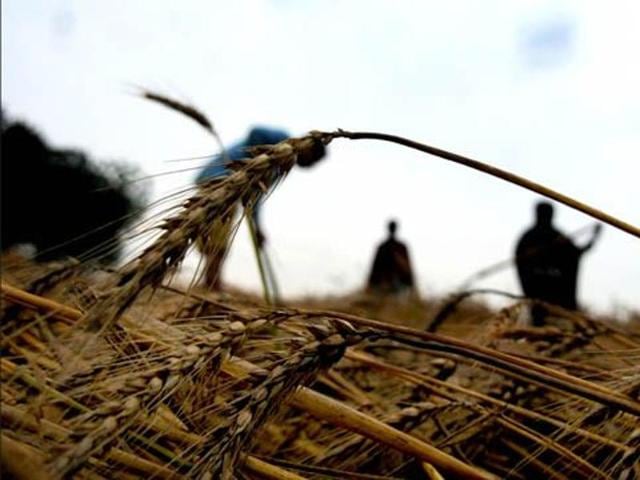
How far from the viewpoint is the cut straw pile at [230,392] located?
31.1 inches

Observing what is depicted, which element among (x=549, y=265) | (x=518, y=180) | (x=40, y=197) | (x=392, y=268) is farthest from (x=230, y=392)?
(x=40, y=197)

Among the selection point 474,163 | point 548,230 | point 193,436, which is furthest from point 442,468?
point 548,230

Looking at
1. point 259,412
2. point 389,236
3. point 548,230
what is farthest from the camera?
point 389,236

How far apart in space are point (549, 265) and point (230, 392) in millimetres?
5920

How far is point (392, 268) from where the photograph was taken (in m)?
10.7

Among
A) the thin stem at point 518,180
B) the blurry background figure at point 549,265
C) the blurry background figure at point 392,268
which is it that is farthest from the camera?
the blurry background figure at point 392,268

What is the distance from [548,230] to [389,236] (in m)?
3.48

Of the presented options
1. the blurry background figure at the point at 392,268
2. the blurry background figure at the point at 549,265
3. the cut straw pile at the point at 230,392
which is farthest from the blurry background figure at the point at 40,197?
the cut straw pile at the point at 230,392

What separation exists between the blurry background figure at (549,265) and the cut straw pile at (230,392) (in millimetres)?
3885

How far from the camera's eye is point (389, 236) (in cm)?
1095

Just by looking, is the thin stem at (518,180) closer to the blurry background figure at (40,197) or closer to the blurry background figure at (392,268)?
the blurry background figure at (392,268)

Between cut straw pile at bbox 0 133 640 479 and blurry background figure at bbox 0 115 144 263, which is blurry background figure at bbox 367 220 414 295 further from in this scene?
cut straw pile at bbox 0 133 640 479

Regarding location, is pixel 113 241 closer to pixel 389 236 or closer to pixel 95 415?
pixel 95 415

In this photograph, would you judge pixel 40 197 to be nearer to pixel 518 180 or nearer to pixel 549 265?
pixel 549 265
